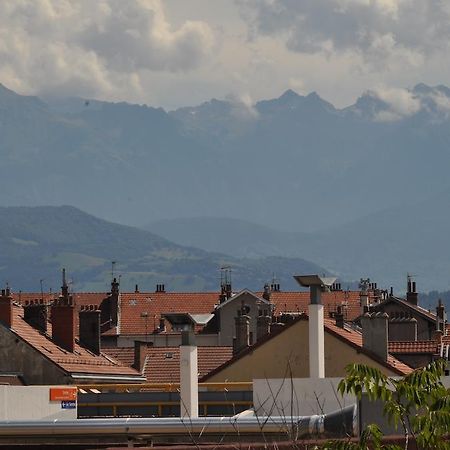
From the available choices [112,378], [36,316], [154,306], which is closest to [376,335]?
[112,378]

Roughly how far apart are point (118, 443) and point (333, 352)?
1528cm

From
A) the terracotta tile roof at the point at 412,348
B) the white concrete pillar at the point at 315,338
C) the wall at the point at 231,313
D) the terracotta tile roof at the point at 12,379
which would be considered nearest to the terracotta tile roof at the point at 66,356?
the terracotta tile roof at the point at 12,379

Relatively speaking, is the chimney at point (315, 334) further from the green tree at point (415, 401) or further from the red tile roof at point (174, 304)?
the red tile roof at point (174, 304)

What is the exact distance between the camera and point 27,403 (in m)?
36.5

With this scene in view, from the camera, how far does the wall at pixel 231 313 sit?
346 feet

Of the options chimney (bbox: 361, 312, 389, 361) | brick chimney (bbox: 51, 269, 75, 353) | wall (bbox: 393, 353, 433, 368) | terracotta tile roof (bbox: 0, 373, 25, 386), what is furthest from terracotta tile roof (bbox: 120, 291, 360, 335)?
chimney (bbox: 361, 312, 389, 361)

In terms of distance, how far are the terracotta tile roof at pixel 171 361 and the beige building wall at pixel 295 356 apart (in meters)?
12.1

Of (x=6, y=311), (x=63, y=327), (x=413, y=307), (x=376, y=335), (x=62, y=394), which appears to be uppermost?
(x=413, y=307)

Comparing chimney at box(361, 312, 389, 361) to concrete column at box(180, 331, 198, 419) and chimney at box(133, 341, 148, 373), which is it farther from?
chimney at box(133, 341, 148, 373)

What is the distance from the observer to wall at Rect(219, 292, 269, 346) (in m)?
105

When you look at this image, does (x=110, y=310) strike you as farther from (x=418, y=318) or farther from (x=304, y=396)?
(x=304, y=396)

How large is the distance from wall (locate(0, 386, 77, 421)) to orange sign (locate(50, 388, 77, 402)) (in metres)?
0.09

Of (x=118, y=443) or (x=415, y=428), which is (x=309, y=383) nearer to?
(x=118, y=443)

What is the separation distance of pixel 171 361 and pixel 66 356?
7.78 m
